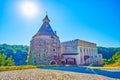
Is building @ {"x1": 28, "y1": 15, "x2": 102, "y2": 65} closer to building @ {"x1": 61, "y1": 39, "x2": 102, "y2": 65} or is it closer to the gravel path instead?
building @ {"x1": 61, "y1": 39, "x2": 102, "y2": 65}

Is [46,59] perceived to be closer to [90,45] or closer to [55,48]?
[55,48]

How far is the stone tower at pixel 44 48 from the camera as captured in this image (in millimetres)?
42103

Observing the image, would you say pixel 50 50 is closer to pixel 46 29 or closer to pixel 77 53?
pixel 46 29

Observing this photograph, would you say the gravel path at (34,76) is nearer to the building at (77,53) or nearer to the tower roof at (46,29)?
the tower roof at (46,29)

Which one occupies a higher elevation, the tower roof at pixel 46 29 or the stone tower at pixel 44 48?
the tower roof at pixel 46 29

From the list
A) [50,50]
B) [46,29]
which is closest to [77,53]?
[50,50]

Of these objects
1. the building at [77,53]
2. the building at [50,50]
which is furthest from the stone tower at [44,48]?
the building at [77,53]

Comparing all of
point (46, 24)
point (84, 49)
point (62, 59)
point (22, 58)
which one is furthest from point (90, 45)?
point (22, 58)

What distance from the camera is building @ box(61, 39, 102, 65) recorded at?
48125 millimetres

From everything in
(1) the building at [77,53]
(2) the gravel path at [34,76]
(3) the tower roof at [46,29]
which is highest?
(3) the tower roof at [46,29]

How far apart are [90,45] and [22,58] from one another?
104 ft

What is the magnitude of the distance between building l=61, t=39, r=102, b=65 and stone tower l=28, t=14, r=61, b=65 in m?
4.80

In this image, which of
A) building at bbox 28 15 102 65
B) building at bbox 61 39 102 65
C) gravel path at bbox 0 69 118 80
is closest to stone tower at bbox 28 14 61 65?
building at bbox 28 15 102 65

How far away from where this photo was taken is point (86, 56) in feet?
175
